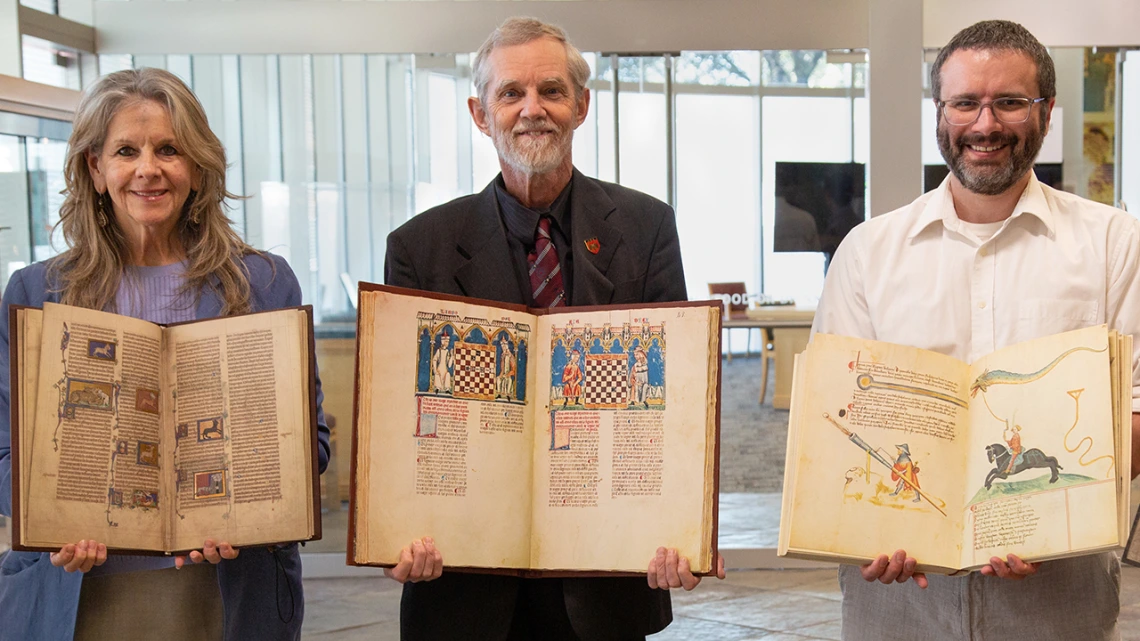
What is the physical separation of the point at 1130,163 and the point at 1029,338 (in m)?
4.04

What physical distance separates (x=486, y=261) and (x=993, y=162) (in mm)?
983

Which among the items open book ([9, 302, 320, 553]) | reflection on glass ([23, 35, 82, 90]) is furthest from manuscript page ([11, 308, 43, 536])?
reflection on glass ([23, 35, 82, 90])

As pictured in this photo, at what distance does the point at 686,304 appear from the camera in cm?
203

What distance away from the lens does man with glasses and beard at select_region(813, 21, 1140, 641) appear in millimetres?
2141

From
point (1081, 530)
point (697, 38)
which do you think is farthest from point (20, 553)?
point (697, 38)

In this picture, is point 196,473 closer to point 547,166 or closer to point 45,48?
point 547,166

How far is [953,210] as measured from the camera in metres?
2.29

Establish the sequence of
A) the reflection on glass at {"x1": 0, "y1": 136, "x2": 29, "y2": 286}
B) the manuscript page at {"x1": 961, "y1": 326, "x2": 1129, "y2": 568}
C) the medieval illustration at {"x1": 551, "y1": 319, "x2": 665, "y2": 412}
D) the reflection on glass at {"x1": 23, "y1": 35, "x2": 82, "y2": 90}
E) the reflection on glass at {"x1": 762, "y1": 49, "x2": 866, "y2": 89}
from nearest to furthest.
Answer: the manuscript page at {"x1": 961, "y1": 326, "x2": 1129, "y2": 568} → the medieval illustration at {"x1": 551, "y1": 319, "x2": 665, "y2": 412} → the reflection on glass at {"x1": 0, "y1": 136, "x2": 29, "y2": 286} → the reflection on glass at {"x1": 23, "y1": 35, "x2": 82, "y2": 90} → the reflection on glass at {"x1": 762, "y1": 49, "x2": 866, "y2": 89}

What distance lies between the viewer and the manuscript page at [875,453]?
195 centimetres

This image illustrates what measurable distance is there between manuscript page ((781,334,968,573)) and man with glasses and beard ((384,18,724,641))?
0.39 m

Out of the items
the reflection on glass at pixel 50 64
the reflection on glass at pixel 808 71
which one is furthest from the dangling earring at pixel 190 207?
the reflection on glass at pixel 808 71

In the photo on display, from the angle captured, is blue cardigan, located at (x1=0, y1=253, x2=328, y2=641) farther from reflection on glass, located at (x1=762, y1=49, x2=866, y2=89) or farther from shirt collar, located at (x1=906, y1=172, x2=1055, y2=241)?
reflection on glass, located at (x1=762, y1=49, x2=866, y2=89)

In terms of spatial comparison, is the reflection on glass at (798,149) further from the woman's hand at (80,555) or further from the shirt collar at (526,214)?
the woman's hand at (80,555)

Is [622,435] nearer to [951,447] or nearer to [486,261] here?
[486,261]
